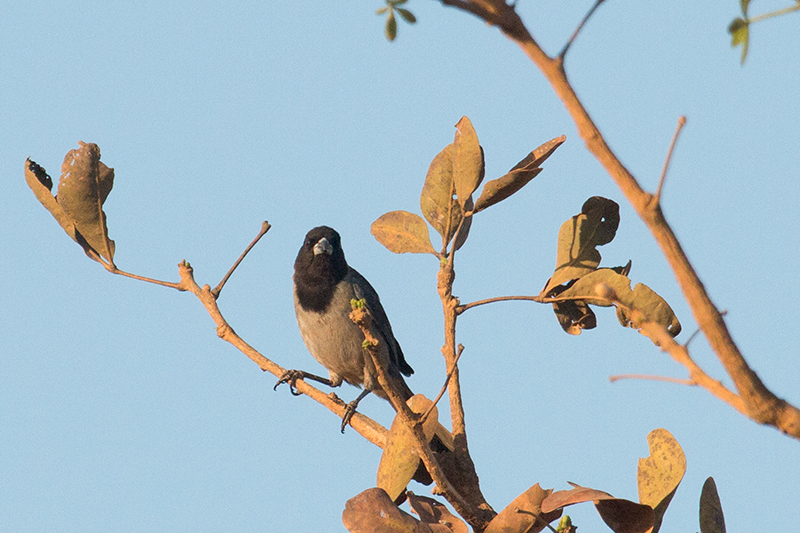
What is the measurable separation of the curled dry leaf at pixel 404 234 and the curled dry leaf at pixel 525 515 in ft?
4.52

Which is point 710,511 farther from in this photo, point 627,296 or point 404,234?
point 404,234

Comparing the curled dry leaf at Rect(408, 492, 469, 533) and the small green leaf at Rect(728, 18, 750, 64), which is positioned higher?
the small green leaf at Rect(728, 18, 750, 64)

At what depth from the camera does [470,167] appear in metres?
3.94

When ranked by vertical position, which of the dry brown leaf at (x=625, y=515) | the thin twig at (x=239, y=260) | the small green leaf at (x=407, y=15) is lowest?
the dry brown leaf at (x=625, y=515)

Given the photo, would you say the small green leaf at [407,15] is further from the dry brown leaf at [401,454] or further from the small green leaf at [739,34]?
the dry brown leaf at [401,454]

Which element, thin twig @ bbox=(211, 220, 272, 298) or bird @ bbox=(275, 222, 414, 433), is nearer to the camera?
thin twig @ bbox=(211, 220, 272, 298)

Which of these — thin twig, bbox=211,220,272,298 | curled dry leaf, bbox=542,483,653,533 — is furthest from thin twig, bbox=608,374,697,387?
thin twig, bbox=211,220,272,298

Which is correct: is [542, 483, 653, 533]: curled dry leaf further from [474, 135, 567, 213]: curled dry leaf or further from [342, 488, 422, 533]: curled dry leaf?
[474, 135, 567, 213]: curled dry leaf

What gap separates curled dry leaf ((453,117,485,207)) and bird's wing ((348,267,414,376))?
3.39 meters

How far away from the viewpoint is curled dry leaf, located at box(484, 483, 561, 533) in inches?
123

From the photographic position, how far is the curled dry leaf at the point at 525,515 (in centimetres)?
312

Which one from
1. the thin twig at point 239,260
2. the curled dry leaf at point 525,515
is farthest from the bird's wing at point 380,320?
the curled dry leaf at point 525,515

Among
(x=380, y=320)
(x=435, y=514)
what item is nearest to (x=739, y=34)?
(x=435, y=514)

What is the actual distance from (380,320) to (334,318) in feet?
1.89
